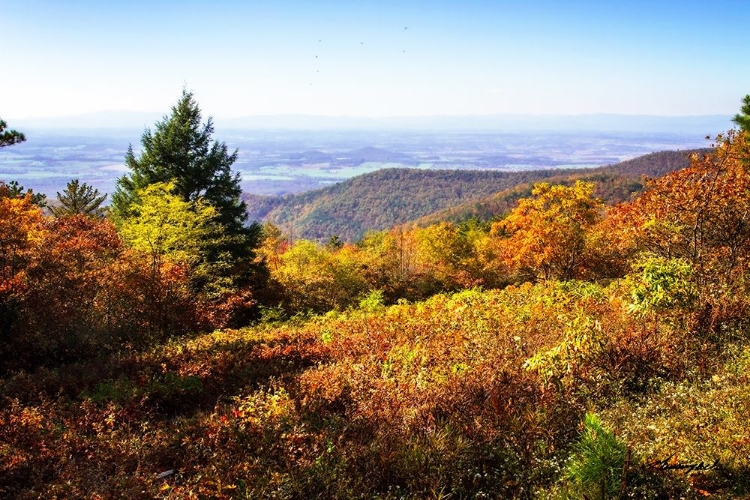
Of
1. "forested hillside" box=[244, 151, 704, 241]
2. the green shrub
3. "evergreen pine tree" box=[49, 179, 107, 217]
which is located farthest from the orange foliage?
"forested hillside" box=[244, 151, 704, 241]

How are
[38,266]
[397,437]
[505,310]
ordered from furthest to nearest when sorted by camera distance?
[38,266] < [505,310] < [397,437]

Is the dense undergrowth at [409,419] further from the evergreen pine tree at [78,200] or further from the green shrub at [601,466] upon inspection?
the evergreen pine tree at [78,200]

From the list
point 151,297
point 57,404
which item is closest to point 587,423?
point 57,404

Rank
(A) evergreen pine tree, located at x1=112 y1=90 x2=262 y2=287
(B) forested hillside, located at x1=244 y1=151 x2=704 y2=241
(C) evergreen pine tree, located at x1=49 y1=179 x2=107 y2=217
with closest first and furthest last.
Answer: (A) evergreen pine tree, located at x1=112 y1=90 x2=262 y2=287
(C) evergreen pine tree, located at x1=49 y1=179 x2=107 y2=217
(B) forested hillside, located at x1=244 y1=151 x2=704 y2=241

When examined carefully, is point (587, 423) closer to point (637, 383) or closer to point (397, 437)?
point (397, 437)

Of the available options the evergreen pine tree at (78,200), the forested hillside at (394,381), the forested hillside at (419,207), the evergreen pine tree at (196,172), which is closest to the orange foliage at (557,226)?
the forested hillside at (394,381)

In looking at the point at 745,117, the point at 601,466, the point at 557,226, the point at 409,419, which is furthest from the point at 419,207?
the point at 601,466

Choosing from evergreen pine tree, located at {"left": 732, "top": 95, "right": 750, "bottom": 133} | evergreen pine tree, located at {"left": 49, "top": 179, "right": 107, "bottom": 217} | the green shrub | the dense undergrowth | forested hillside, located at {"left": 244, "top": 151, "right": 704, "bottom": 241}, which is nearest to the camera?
the green shrub

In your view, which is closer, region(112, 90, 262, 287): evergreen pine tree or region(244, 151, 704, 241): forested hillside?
region(112, 90, 262, 287): evergreen pine tree

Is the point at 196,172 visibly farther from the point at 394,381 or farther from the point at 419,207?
the point at 419,207

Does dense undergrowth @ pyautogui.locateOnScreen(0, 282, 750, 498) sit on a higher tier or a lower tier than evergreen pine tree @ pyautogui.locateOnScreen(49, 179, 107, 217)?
lower

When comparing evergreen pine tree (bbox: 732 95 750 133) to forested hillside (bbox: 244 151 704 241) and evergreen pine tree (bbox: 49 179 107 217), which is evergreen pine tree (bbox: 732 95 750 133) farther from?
forested hillside (bbox: 244 151 704 241)

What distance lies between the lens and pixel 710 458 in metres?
4.21

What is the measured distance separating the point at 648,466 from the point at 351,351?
6264mm
